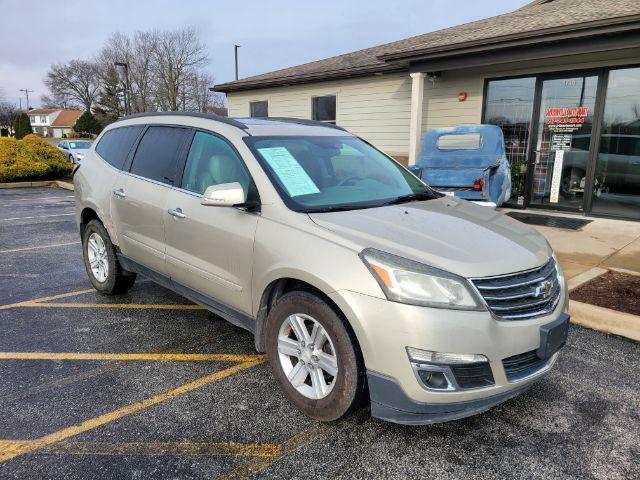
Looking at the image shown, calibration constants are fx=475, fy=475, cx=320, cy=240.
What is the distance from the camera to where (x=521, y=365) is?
249cm

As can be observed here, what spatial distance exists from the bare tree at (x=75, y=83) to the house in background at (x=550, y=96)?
62.6 meters

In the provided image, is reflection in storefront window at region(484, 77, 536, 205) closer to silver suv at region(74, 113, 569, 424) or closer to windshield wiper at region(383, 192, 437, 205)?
silver suv at region(74, 113, 569, 424)

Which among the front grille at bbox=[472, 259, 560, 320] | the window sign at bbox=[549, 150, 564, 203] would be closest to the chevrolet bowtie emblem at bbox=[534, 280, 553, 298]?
the front grille at bbox=[472, 259, 560, 320]

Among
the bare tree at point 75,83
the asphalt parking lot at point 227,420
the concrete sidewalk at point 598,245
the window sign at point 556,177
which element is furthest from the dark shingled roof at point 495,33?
the bare tree at point 75,83

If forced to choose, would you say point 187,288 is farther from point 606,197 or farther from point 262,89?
point 262,89

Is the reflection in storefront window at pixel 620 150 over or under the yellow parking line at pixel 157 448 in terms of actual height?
over

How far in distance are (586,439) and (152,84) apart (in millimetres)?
49297

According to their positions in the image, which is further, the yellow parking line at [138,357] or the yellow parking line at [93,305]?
the yellow parking line at [93,305]

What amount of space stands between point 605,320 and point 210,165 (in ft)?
11.6

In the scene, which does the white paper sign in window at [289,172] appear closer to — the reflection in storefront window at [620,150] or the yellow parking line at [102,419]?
the yellow parking line at [102,419]

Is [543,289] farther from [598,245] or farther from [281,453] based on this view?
[598,245]

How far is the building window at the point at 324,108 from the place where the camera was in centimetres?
1326

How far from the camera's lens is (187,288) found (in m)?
3.72

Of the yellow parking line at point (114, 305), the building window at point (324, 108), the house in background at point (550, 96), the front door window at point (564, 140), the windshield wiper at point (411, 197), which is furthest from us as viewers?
the building window at point (324, 108)
